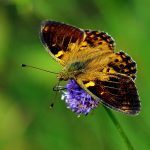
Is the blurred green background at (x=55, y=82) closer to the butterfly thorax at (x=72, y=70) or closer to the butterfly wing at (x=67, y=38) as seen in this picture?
the butterfly wing at (x=67, y=38)

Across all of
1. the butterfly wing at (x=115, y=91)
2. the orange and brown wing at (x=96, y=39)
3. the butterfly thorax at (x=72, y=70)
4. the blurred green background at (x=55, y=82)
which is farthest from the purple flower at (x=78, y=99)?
the blurred green background at (x=55, y=82)

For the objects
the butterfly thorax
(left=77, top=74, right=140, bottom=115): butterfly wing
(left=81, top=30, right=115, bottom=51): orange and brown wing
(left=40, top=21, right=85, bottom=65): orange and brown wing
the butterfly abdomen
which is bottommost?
(left=77, top=74, right=140, bottom=115): butterfly wing

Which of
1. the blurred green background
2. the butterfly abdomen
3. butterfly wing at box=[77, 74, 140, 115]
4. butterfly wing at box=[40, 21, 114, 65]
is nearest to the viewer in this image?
butterfly wing at box=[77, 74, 140, 115]

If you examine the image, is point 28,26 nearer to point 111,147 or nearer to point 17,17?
point 17,17

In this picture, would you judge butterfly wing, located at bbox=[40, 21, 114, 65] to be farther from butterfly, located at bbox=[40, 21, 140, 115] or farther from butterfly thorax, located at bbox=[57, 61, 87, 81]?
butterfly thorax, located at bbox=[57, 61, 87, 81]

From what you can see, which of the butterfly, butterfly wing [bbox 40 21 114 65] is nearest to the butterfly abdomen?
the butterfly

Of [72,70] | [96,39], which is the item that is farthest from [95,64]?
[96,39]
